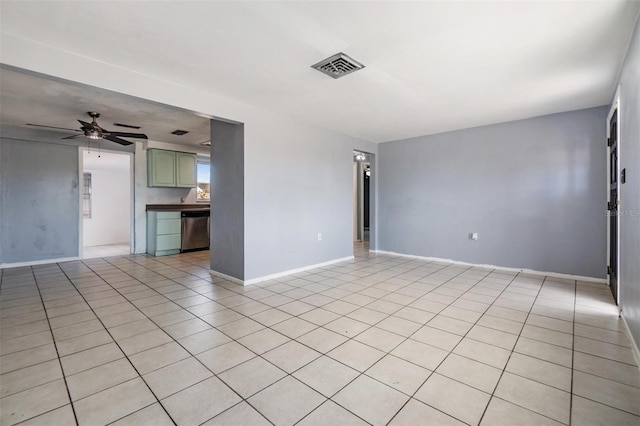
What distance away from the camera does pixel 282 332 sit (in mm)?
2463

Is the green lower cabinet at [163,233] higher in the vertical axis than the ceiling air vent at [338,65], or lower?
lower

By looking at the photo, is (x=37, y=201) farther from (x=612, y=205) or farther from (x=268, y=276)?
(x=612, y=205)

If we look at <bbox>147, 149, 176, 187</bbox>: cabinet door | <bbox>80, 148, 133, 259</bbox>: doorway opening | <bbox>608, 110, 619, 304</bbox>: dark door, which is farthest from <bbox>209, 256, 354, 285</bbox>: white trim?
<bbox>80, 148, 133, 259</bbox>: doorway opening

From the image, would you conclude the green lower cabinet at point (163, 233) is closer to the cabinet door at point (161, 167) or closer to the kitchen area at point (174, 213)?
the kitchen area at point (174, 213)

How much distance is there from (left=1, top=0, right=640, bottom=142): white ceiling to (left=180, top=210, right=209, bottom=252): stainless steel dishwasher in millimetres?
4049

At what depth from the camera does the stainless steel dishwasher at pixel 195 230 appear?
6.65 m

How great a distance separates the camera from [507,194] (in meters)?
4.64

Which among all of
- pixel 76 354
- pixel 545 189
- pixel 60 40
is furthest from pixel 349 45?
pixel 545 189

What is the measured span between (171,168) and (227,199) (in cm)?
328

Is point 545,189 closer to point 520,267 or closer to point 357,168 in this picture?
point 520,267

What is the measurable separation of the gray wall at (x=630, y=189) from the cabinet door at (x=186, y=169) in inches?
285

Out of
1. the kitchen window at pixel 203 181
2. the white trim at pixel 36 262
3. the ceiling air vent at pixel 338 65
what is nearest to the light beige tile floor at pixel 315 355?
the white trim at pixel 36 262

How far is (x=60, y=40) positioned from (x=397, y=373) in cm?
356

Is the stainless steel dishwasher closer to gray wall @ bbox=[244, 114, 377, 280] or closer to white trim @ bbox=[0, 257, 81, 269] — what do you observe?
white trim @ bbox=[0, 257, 81, 269]
